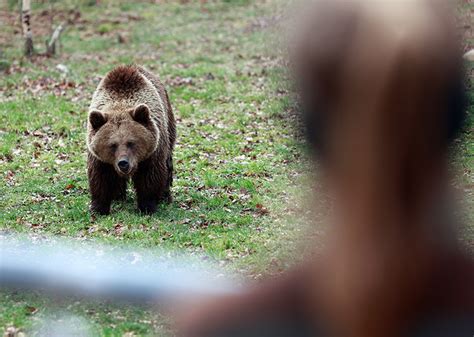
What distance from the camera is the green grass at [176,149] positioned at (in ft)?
25.4

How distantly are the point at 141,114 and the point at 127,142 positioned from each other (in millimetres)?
352

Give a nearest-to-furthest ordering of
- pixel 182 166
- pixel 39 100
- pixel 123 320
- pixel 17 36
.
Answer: pixel 123 320
pixel 182 166
pixel 39 100
pixel 17 36

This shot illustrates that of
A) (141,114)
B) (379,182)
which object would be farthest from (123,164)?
(379,182)

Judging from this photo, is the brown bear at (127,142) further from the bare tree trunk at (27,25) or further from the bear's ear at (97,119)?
the bare tree trunk at (27,25)

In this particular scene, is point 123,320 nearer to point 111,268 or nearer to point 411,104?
point 111,268

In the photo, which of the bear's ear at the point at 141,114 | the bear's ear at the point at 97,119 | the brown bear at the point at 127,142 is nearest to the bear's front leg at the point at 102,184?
the brown bear at the point at 127,142

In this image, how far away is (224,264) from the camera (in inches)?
285

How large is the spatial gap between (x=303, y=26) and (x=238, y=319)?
356mm

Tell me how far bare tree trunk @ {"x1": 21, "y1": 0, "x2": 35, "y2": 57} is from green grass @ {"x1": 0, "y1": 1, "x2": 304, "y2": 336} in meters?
0.41

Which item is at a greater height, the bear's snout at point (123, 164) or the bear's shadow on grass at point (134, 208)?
the bear's snout at point (123, 164)

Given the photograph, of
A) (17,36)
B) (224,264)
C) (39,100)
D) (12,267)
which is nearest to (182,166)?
(224,264)

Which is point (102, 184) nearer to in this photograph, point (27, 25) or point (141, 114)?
point (141, 114)

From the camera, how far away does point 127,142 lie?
330 inches

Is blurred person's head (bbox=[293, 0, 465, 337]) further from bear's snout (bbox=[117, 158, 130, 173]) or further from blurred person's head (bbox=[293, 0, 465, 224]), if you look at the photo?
bear's snout (bbox=[117, 158, 130, 173])
